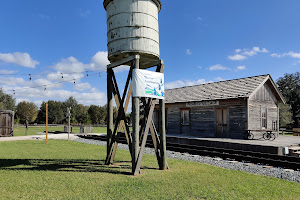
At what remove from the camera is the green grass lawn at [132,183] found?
5.32 metres

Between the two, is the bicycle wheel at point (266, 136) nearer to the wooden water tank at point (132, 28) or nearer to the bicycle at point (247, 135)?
the bicycle at point (247, 135)

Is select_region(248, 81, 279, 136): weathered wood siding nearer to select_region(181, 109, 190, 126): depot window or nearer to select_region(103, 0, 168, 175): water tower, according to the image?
select_region(181, 109, 190, 126): depot window

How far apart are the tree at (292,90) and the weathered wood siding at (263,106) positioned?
28645 mm

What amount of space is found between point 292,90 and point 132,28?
56087 mm

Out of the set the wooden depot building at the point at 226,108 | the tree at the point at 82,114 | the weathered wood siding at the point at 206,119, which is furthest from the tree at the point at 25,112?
the wooden depot building at the point at 226,108

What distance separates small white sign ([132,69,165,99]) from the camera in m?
7.59

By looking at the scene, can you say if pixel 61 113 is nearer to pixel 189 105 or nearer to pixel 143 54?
pixel 189 105

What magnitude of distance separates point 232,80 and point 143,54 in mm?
16298

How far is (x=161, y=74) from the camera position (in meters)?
8.30

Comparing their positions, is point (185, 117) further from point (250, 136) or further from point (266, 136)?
point (266, 136)

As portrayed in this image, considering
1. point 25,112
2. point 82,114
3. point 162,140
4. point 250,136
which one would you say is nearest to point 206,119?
point 250,136

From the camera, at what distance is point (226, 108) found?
756 inches

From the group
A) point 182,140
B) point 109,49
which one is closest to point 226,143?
point 182,140

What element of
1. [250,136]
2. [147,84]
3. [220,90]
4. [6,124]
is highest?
[220,90]
